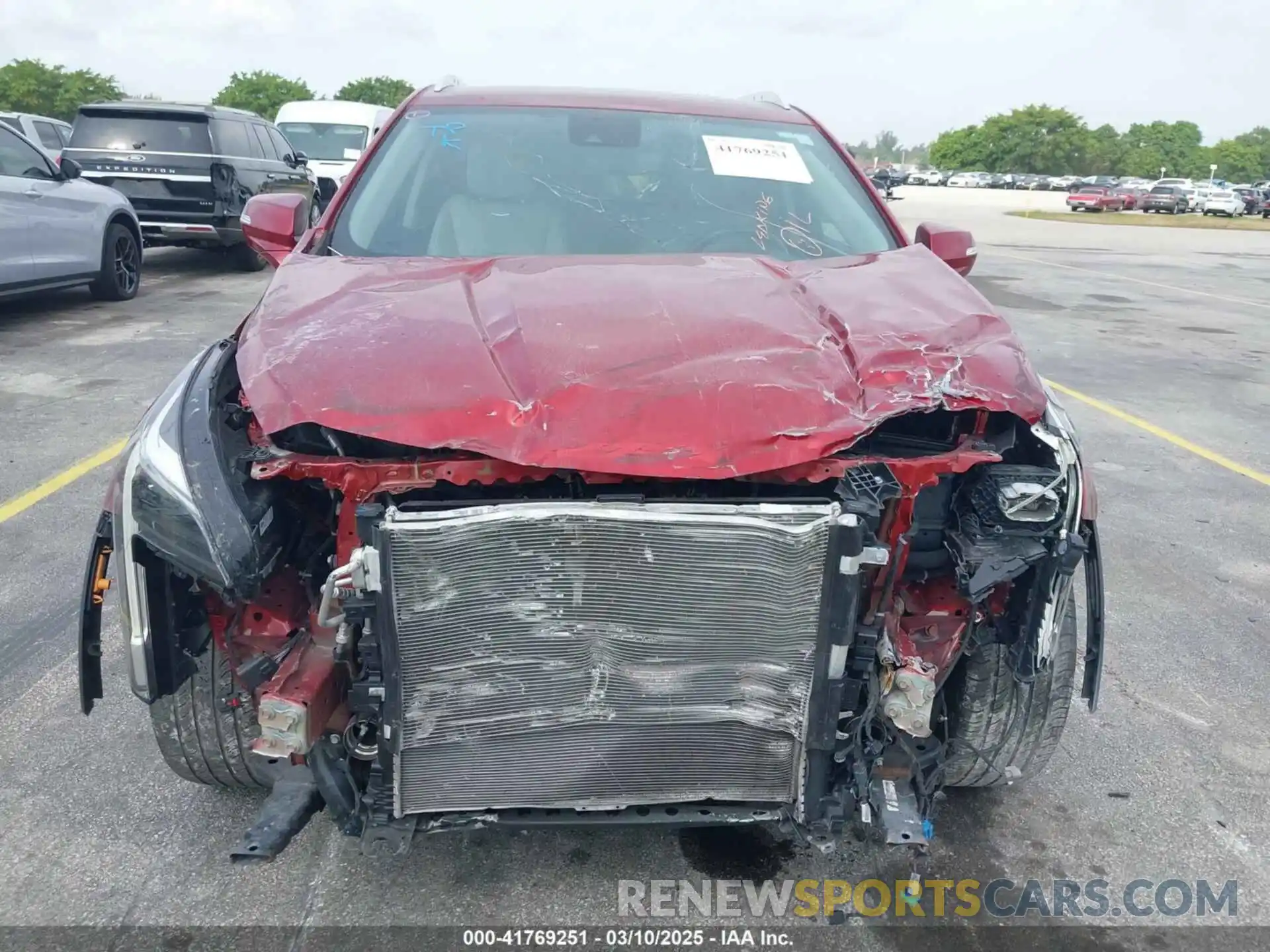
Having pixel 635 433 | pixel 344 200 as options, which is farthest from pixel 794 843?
pixel 344 200

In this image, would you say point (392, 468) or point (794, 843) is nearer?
point (392, 468)

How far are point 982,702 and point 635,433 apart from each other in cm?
118

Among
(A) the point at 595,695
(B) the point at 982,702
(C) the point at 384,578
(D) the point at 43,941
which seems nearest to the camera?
(C) the point at 384,578

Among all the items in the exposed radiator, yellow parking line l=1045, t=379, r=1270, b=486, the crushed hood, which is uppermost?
the crushed hood

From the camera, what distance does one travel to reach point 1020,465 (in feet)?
7.28

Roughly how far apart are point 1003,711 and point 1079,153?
4233 inches

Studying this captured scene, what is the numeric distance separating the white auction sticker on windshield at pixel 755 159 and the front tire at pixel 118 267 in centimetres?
793

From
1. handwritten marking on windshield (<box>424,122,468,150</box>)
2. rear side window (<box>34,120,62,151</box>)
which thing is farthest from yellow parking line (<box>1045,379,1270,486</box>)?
rear side window (<box>34,120,62,151</box>)

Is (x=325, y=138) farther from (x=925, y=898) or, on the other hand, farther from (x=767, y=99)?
(x=925, y=898)

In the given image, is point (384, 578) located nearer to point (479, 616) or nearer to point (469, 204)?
point (479, 616)

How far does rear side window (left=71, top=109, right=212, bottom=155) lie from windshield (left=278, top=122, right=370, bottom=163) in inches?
224

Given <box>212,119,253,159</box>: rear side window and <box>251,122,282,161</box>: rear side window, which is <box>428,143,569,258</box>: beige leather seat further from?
<box>251,122,282,161</box>: rear side window

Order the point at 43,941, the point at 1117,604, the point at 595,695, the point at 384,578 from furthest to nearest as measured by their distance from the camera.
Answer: the point at 1117,604 → the point at 43,941 → the point at 595,695 → the point at 384,578

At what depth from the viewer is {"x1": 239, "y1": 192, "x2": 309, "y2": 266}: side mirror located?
139 inches
